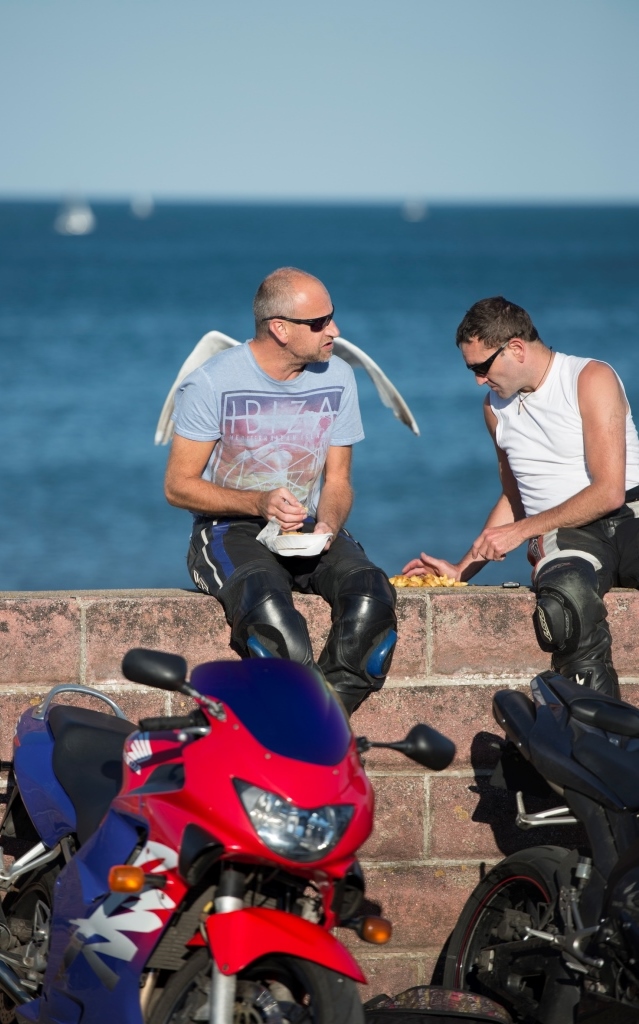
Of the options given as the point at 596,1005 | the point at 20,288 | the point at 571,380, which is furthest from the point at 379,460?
the point at 20,288

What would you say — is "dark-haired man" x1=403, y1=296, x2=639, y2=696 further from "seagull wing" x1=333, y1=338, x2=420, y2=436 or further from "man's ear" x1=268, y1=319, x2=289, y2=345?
"man's ear" x1=268, y1=319, x2=289, y2=345

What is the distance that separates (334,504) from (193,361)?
1.09 metres

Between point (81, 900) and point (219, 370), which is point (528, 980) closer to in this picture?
point (81, 900)

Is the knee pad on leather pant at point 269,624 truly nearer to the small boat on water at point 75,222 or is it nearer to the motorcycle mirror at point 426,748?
the motorcycle mirror at point 426,748

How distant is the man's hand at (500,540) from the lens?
5438 mm

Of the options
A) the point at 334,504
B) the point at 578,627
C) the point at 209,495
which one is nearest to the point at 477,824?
the point at 578,627

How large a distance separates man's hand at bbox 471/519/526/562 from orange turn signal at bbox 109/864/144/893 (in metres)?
2.59

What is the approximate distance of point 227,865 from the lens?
3.17 metres

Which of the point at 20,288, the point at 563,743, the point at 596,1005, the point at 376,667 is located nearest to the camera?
the point at 596,1005

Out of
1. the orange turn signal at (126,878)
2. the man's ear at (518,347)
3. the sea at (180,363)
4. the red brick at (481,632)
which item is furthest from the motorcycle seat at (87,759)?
the sea at (180,363)

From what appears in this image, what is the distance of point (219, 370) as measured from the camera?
5.47 metres

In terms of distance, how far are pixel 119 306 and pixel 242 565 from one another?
60.6m

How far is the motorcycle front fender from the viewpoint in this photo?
3.07m

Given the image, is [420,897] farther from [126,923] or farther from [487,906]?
[126,923]
